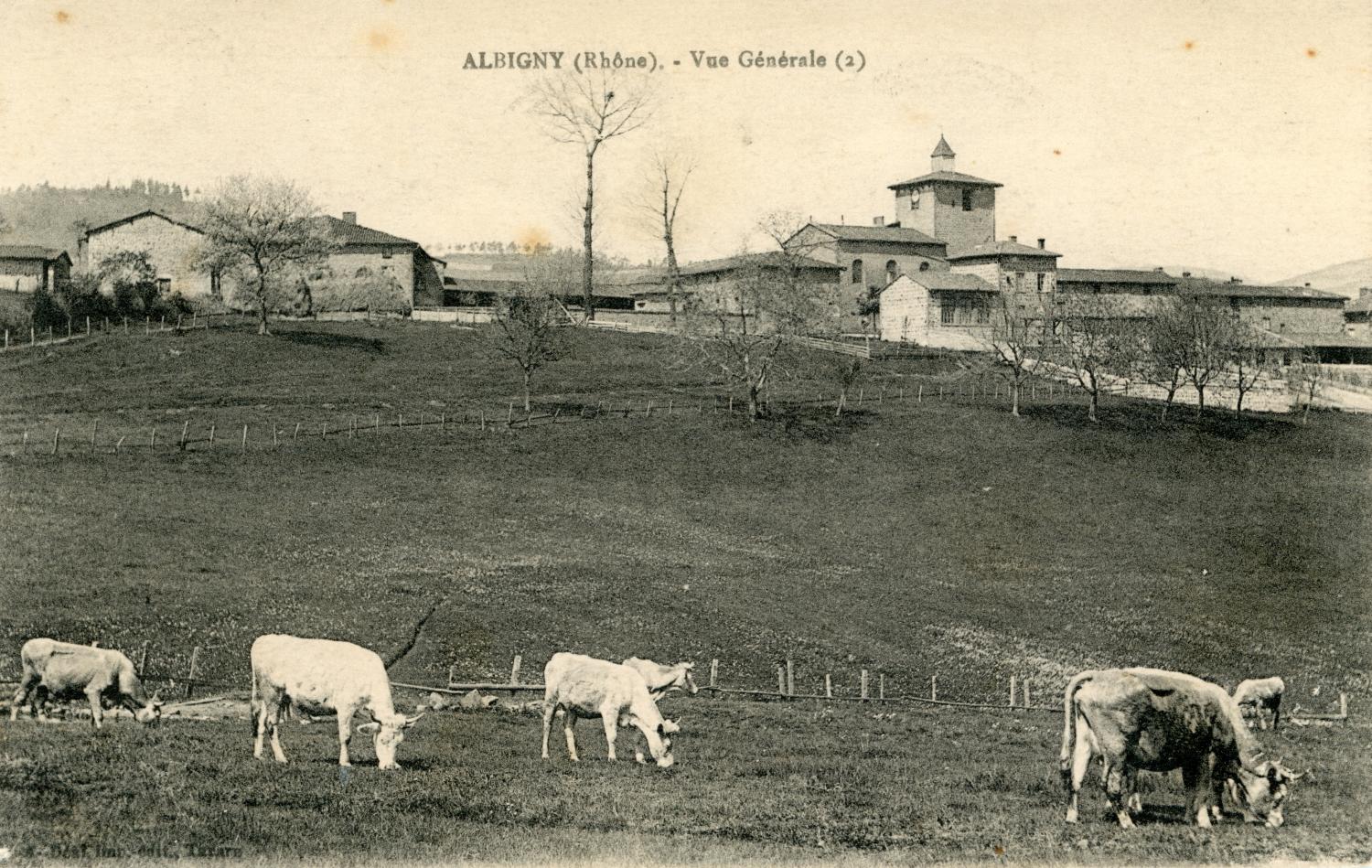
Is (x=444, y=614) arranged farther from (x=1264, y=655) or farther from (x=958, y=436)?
(x=958, y=436)

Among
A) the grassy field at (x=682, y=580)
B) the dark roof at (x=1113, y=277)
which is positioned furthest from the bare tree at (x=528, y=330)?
the dark roof at (x=1113, y=277)

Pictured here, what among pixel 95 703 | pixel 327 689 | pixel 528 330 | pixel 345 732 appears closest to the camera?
pixel 345 732

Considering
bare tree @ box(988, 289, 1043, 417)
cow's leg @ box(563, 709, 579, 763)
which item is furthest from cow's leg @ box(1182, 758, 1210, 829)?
bare tree @ box(988, 289, 1043, 417)

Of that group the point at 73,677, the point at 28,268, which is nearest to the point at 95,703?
the point at 73,677

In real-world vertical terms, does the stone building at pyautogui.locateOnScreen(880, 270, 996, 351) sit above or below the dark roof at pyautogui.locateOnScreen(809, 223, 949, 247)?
below

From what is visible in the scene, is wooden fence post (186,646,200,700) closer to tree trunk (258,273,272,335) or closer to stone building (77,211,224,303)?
tree trunk (258,273,272,335)

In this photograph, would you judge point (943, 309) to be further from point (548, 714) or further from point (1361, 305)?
point (548, 714)
